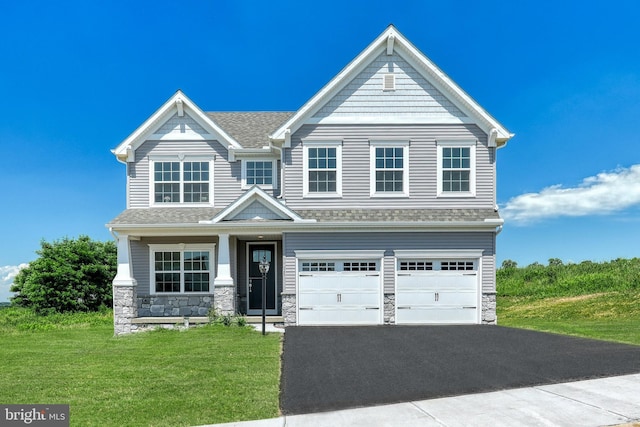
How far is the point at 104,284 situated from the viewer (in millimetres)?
25469

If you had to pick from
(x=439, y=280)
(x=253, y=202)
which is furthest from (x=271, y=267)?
(x=439, y=280)

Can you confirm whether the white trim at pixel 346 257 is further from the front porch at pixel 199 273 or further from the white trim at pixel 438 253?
the front porch at pixel 199 273

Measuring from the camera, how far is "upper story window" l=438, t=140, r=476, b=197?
16391 millimetres

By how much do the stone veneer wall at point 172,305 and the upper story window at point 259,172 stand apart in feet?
14.1

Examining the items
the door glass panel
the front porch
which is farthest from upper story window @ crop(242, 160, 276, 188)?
the door glass panel

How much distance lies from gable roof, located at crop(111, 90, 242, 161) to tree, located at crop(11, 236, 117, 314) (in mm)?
9796

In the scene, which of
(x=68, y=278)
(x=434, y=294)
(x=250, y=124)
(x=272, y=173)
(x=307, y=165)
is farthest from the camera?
(x=68, y=278)

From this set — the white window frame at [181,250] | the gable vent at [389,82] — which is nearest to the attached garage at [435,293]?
the gable vent at [389,82]

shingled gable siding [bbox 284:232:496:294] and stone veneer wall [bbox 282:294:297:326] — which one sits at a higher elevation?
shingled gable siding [bbox 284:232:496:294]

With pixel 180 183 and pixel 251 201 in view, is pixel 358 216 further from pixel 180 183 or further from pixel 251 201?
pixel 180 183

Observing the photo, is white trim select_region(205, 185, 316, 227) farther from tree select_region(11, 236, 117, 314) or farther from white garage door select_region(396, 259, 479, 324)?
tree select_region(11, 236, 117, 314)

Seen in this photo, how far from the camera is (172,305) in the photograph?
17.2m

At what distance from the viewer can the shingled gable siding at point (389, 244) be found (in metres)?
15.8

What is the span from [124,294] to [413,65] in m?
11.9
